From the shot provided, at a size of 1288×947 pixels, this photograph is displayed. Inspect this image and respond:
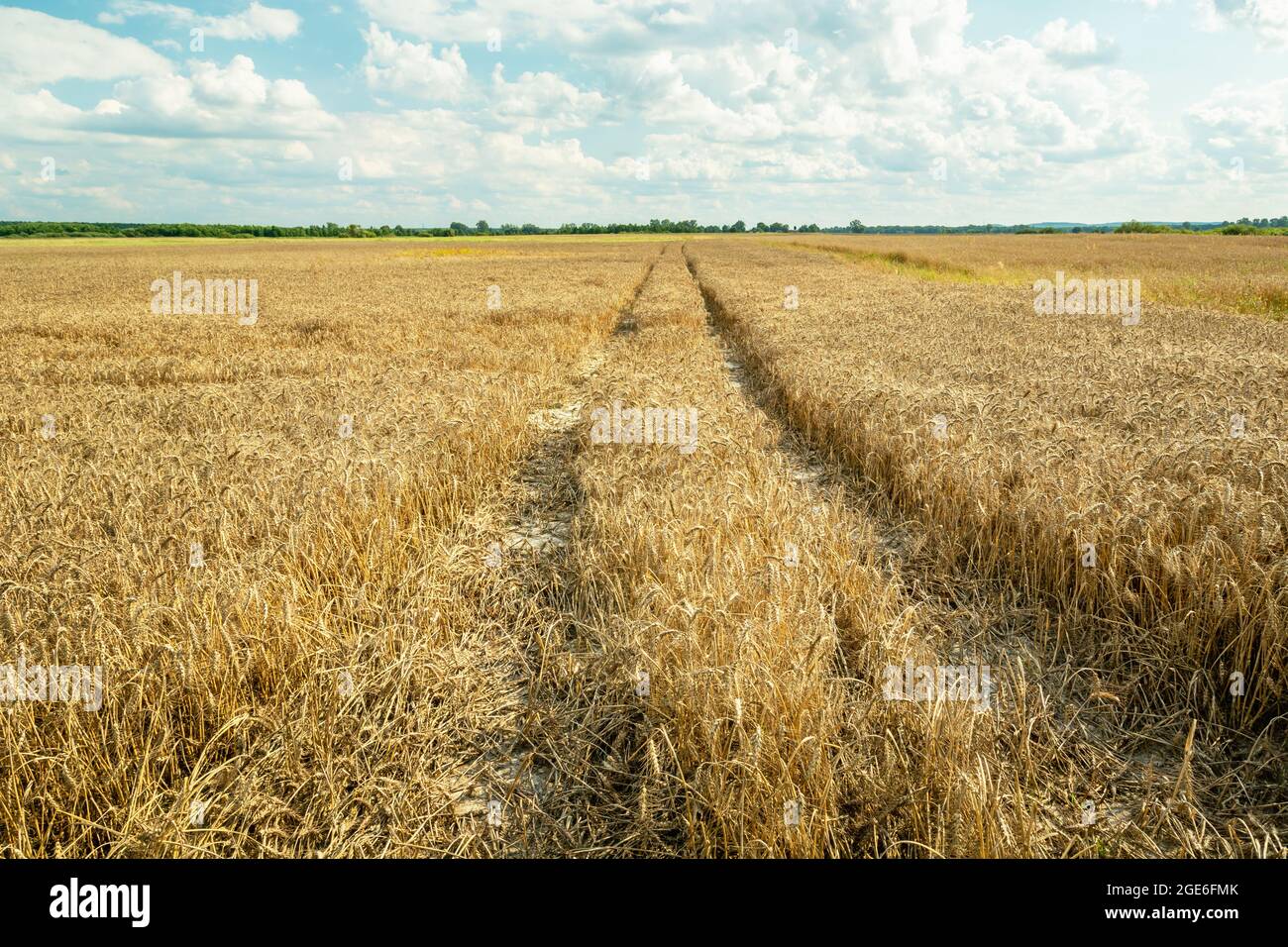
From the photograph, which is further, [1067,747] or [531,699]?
[531,699]

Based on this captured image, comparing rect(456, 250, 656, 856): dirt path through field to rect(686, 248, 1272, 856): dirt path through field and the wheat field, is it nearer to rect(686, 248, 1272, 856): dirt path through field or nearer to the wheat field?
the wheat field

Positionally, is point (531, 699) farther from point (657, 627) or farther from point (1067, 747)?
point (1067, 747)

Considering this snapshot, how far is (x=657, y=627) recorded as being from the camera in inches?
142

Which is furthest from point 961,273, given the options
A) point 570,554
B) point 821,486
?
point 570,554

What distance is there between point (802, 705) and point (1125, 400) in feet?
22.7

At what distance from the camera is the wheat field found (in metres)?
2.68

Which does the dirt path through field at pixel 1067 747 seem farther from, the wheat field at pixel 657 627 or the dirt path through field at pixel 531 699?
the dirt path through field at pixel 531 699

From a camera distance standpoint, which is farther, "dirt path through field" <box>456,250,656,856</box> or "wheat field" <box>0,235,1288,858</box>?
"dirt path through field" <box>456,250,656,856</box>

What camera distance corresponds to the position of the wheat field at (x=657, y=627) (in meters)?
2.68

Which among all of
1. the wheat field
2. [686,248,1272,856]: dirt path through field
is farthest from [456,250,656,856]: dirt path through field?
[686,248,1272,856]: dirt path through field

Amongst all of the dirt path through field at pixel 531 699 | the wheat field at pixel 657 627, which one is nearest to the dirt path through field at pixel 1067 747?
the wheat field at pixel 657 627

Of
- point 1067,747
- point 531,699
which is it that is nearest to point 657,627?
point 531,699

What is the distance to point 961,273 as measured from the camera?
3581 cm
